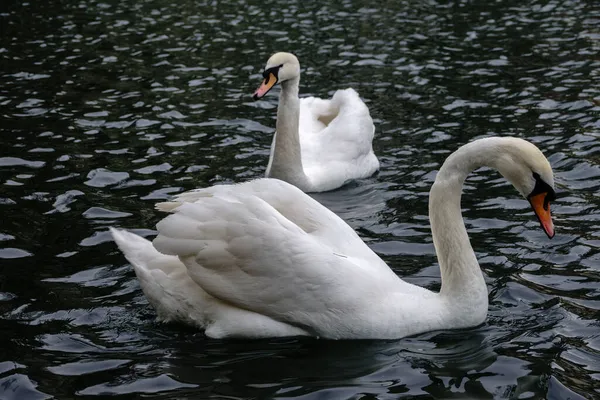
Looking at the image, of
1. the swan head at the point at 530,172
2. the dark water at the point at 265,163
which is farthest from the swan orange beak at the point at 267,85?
the swan head at the point at 530,172

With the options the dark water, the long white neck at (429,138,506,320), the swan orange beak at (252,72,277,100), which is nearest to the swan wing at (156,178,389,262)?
the long white neck at (429,138,506,320)

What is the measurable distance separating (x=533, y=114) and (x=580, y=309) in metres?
5.60

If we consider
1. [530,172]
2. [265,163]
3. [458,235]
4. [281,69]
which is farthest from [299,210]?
[265,163]

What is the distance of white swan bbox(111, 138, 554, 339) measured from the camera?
5.98 meters

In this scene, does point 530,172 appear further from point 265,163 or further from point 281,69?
point 265,163

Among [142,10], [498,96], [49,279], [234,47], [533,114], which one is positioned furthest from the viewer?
[142,10]

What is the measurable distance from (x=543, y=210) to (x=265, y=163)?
5.00 m

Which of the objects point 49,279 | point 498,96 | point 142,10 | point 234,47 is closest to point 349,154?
point 498,96

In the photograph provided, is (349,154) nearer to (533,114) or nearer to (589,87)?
(533,114)

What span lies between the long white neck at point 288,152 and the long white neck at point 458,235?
11.1ft

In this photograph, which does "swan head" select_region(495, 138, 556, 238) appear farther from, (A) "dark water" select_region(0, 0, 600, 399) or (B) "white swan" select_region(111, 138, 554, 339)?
(A) "dark water" select_region(0, 0, 600, 399)

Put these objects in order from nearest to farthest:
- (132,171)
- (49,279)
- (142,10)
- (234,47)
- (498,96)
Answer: (49,279), (132,171), (498,96), (234,47), (142,10)

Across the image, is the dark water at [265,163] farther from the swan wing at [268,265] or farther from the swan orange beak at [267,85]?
A: the swan orange beak at [267,85]

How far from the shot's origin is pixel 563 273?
7.12 metres
